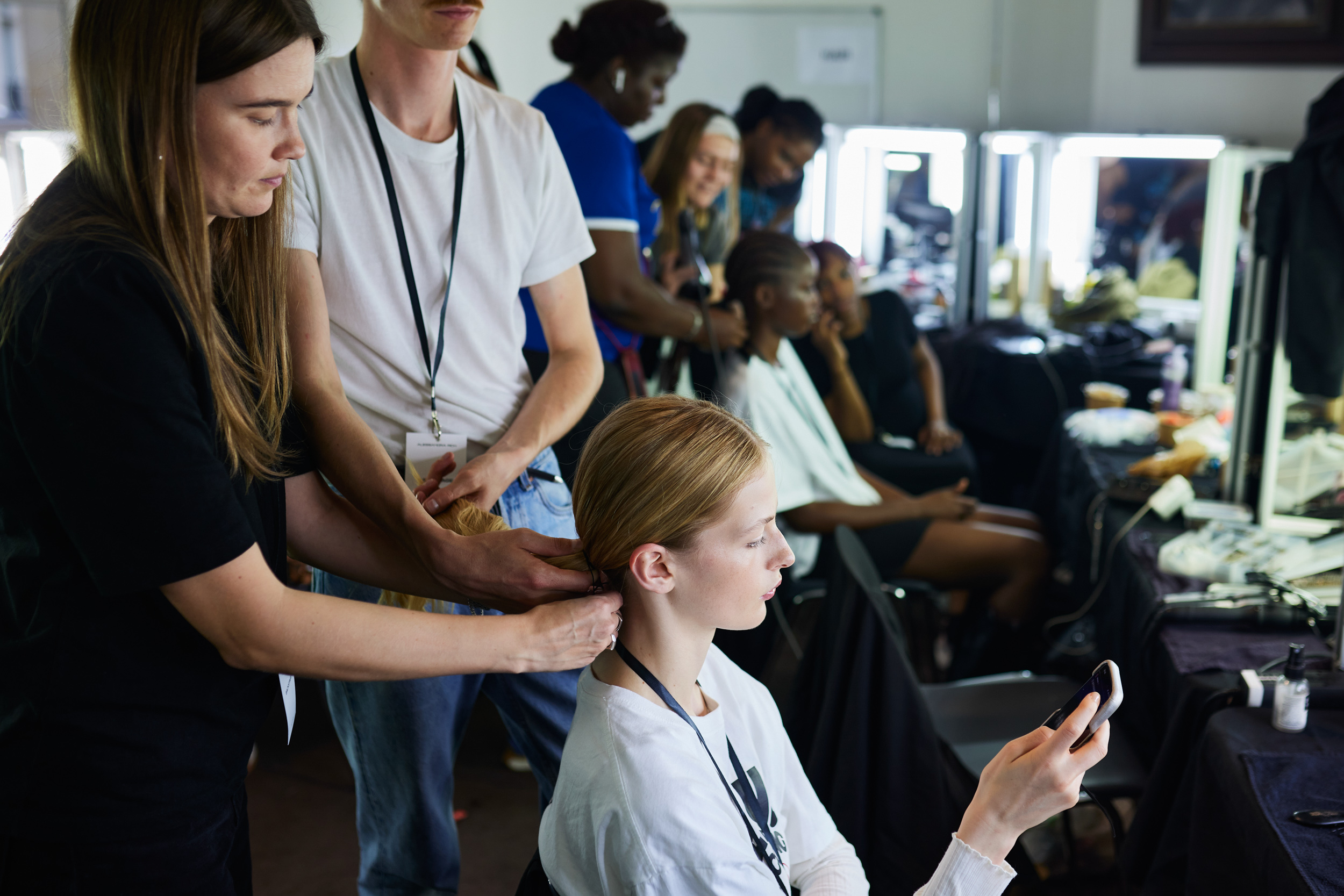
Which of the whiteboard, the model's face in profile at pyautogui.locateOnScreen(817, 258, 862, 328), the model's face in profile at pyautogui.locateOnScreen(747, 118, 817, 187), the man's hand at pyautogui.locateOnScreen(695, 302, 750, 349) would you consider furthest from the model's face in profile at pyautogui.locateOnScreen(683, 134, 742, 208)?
the whiteboard

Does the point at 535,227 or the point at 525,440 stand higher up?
the point at 535,227

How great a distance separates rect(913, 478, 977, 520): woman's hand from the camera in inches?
105

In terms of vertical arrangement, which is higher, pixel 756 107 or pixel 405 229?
pixel 756 107

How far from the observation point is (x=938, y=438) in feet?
11.7

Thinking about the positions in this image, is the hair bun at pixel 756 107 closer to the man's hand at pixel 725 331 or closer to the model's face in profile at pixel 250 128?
the man's hand at pixel 725 331

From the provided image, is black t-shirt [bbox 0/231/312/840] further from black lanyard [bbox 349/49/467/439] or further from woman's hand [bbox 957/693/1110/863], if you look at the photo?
woman's hand [bbox 957/693/1110/863]

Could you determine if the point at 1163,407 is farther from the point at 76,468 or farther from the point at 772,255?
the point at 76,468

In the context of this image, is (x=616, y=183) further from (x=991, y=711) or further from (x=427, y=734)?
(x=991, y=711)

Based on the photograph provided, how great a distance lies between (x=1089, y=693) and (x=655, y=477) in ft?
1.45

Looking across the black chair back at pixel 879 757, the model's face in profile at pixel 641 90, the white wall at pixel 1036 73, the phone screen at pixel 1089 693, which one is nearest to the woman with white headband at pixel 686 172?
the model's face in profile at pixel 641 90

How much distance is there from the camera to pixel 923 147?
512 cm

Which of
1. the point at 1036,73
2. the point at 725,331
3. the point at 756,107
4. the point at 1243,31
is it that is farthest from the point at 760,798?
the point at 1036,73

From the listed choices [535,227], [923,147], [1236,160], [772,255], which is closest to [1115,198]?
[923,147]

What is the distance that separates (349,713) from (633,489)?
0.55 metres
